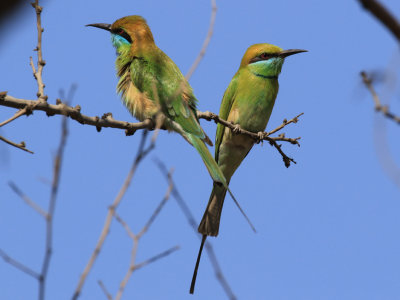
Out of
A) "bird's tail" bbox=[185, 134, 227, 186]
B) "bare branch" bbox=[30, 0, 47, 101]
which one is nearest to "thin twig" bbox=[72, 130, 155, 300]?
"bare branch" bbox=[30, 0, 47, 101]

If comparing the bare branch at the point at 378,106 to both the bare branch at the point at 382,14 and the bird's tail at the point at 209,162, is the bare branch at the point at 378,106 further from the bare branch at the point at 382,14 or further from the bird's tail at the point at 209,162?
the bird's tail at the point at 209,162

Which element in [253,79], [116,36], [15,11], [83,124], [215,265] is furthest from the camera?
[253,79]

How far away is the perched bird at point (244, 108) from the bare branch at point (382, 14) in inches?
124

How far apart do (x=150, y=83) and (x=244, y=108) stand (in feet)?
2.63

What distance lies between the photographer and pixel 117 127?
8.02 ft

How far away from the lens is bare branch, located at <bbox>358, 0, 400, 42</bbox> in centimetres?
79

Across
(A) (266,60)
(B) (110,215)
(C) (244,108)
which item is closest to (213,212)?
(C) (244,108)

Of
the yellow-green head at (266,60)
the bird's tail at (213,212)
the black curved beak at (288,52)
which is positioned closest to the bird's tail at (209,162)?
the bird's tail at (213,212)

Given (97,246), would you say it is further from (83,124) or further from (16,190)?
(83,124)

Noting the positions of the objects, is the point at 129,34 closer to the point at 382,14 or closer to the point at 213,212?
the point at 213,212

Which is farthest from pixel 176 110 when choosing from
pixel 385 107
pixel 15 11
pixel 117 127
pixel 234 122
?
pixel 15 11

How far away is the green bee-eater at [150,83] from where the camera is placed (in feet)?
11.0

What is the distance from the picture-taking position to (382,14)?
2.60 feet

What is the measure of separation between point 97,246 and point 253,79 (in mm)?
3258
